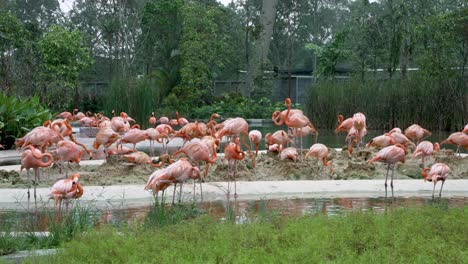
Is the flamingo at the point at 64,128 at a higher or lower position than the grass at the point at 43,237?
higher

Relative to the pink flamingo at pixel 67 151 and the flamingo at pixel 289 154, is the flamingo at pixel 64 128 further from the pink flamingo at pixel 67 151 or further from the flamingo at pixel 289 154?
the flamingo at pixel 289 154

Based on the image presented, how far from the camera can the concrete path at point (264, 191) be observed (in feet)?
23.1

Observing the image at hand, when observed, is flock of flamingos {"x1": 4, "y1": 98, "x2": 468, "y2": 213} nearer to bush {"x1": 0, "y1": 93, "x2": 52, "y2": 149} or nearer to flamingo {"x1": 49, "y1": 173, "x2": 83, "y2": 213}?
flamingo {"x1": 49, "y1": 173, "x2": 83, "y2": 213}

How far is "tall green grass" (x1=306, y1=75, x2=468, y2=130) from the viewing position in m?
19.4

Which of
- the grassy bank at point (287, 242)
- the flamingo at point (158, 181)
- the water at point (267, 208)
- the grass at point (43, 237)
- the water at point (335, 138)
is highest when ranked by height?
the flamingo at point (158, 181)

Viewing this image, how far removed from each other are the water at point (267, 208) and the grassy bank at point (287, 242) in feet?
2.36

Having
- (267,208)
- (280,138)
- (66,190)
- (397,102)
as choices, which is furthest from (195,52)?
(66,190)

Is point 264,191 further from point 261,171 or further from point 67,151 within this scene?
point 67,151

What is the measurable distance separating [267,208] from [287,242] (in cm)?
220

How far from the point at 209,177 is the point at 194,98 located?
20826 mm

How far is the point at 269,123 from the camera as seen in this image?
25.1 meters

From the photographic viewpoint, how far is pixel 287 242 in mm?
4473

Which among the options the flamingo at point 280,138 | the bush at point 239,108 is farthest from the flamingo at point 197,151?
the bush at point 239,108

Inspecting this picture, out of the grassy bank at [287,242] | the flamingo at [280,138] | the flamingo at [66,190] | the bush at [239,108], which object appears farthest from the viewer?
the bush at [239,108]
